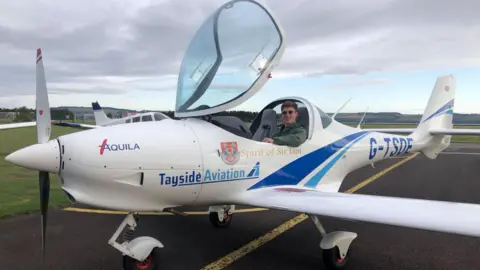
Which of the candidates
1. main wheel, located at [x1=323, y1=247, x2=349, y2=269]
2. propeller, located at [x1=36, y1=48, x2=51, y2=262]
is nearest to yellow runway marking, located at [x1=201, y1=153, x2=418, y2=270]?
main wheel, located at [x1=323, y1=247, x2=349, y2=269]

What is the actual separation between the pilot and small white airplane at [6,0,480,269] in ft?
0.42

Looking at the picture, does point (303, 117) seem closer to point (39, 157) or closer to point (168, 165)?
point (168, 165)

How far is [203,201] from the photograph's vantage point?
4.09m

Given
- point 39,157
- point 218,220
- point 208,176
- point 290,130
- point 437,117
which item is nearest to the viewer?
point 39,157

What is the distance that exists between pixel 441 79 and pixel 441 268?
5.47 meters

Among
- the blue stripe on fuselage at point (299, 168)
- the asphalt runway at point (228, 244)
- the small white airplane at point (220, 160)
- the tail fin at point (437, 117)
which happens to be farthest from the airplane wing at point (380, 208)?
the tail fin at point (437, 117)

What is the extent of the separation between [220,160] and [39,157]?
1.72m

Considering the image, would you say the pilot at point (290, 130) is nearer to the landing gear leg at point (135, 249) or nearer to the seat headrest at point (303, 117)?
the seat headrest at point (303, 117)

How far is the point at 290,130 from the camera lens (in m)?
4.97

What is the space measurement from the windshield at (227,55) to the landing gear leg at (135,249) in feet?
4.64

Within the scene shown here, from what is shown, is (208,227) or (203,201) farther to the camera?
(208,227)

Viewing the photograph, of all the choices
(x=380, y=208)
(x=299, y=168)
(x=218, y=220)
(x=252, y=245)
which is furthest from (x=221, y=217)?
(x=380, y=208)

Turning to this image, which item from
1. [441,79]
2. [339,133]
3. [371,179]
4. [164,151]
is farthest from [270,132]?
[371,179]

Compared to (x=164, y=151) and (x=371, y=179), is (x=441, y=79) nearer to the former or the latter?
(x=371, y=179)
